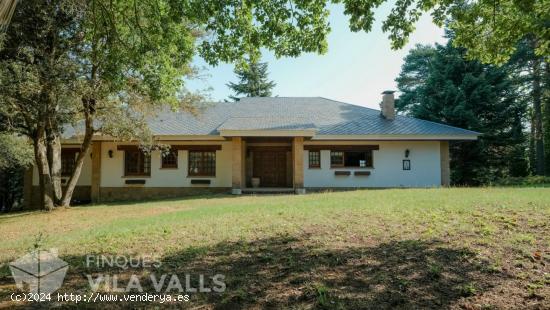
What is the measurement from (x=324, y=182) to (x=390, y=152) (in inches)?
151

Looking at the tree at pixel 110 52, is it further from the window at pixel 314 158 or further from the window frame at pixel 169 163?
the window at pixel 314 158

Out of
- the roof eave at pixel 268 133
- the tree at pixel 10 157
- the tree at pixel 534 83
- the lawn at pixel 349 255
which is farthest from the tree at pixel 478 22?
the tree at pixel 534 83

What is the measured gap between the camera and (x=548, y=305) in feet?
10.8

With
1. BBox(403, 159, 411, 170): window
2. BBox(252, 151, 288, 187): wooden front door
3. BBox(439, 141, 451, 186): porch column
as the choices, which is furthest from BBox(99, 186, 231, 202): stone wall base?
BBox(439, 141, 451, 186): porch column

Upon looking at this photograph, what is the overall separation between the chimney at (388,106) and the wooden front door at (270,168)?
20.6 ft

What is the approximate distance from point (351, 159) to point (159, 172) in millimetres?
10268

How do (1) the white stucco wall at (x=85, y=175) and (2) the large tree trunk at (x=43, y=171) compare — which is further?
(1) the white stucco wall at (x=85, y=175)

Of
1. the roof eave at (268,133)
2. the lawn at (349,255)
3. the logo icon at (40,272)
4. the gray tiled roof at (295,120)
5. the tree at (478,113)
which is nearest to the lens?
the lawn at (349,255)

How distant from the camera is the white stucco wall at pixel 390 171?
17328mm

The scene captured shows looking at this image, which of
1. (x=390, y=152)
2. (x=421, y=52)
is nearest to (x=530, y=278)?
(x=390, y=152)

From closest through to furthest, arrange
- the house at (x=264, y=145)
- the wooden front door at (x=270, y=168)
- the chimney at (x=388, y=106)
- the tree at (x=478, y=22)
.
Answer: the tree at (x=478, y=22) < the house at (x=264, y=145) < the wooden front door at (x=270, y=168) < the chimney at (x=388, y=106)

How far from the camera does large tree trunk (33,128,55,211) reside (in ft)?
41.4

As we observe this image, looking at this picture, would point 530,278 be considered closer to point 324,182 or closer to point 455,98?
point 324,182

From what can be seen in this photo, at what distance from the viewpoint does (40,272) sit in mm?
4410
